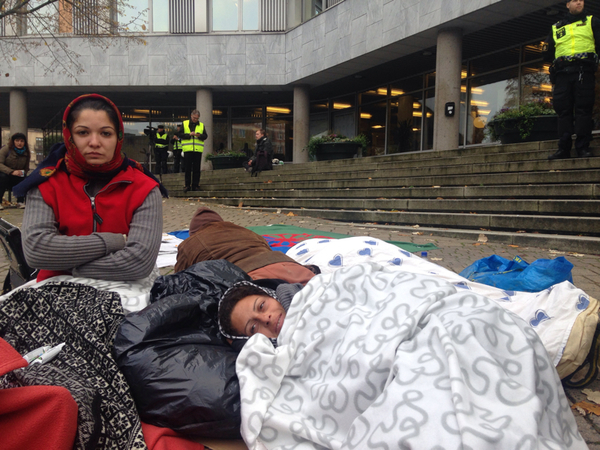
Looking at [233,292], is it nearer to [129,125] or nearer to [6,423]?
[6,423]

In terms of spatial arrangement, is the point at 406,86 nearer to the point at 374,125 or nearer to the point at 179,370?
the point at 374,125

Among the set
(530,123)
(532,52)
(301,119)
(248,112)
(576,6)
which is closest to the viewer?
(576,6)

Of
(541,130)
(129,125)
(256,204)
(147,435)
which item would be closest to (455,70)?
(541,130)

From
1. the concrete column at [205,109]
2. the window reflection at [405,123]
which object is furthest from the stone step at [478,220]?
the concrete column at [205,109]

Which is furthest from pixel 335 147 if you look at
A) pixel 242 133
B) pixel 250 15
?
pixel 242 133

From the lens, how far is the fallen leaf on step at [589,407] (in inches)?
82.6

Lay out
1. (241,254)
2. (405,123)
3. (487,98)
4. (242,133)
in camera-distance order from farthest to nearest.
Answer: (242,133), (405,123), (487,98), (241,254)

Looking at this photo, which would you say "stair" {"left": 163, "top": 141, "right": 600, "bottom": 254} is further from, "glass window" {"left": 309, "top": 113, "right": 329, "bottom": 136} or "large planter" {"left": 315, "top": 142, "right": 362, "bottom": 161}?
"glass window" {"left": 309, "top": 113, "right": 329, "bottom": 136}

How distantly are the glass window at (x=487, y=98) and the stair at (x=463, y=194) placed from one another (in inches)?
171

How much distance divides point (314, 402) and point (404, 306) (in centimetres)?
55

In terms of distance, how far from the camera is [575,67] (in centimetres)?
659

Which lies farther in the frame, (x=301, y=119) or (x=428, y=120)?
(x=301, y=119)

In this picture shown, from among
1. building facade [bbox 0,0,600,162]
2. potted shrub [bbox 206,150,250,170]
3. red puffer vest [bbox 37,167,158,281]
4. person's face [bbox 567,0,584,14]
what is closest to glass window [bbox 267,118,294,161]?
building facade [bbox 0,0,600,162]

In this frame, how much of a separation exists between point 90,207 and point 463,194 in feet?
22.0
